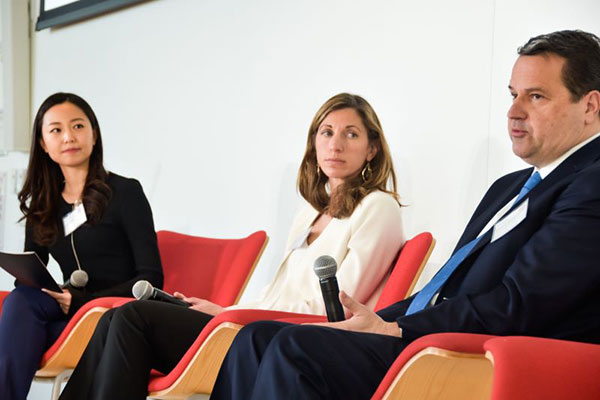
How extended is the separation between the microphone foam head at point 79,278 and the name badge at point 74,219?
1.05 feet

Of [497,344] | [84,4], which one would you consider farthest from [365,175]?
[84,4]

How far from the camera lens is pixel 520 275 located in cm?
199

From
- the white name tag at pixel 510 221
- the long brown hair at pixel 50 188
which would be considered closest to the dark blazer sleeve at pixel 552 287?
the white name tag at pixel 510 221

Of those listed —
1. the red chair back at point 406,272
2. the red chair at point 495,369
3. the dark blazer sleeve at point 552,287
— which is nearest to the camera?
the red chair at point 495,369

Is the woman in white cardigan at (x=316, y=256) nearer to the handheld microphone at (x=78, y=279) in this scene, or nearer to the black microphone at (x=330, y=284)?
the handheld microphone at (x=78, y=279)

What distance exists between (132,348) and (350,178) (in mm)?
1102

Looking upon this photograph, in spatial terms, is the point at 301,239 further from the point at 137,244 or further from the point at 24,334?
the point at 24,334

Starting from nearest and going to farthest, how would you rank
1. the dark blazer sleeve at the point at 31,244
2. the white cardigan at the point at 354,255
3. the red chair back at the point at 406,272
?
the red chair back at the point at 406,272 < the white cardigan at the point at 354,255 < the dark blazer sleeve at the point at 31,244

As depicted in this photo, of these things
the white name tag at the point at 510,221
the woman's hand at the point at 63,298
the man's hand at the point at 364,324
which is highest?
the white name tag at the point at 510,221

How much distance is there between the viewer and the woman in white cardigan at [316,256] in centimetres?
263

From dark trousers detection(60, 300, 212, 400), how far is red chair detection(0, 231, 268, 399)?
490mm

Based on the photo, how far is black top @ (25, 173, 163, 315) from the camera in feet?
11.9

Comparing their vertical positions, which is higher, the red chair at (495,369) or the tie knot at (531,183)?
the tie knot at (531,183)

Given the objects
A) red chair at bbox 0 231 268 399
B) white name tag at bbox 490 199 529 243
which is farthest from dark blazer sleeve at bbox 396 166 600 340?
red chair at bbox 0 231 268 399
